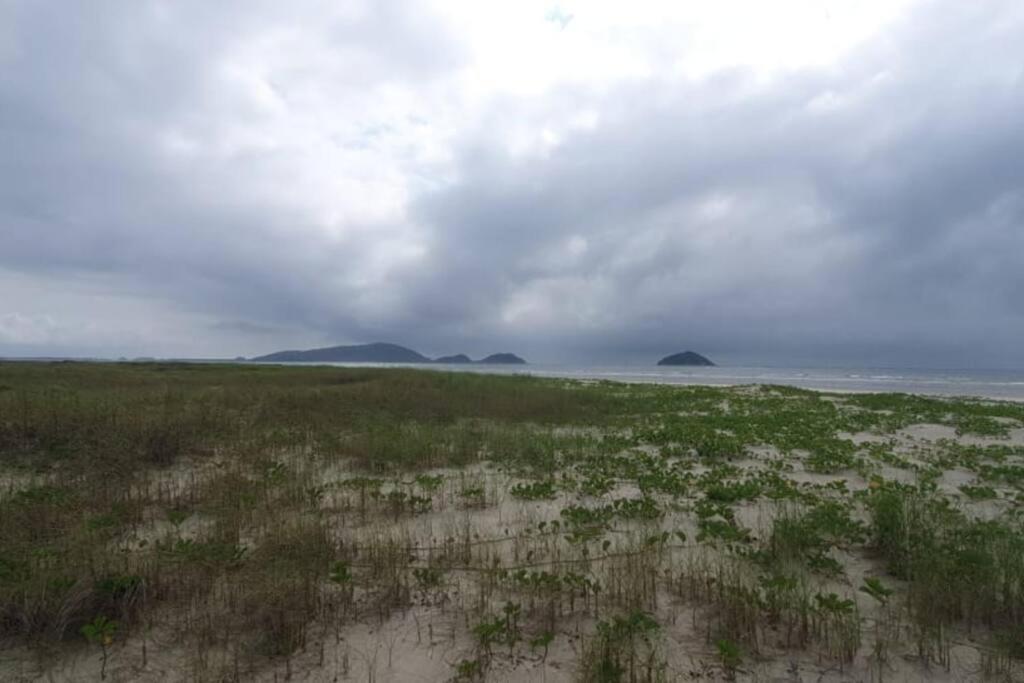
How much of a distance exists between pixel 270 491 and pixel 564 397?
1493 centimetres

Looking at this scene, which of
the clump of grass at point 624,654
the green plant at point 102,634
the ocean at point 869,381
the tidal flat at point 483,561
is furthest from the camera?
the ocean at point 869,381

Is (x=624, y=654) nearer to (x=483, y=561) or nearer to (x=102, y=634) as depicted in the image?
(x=483, y=561)

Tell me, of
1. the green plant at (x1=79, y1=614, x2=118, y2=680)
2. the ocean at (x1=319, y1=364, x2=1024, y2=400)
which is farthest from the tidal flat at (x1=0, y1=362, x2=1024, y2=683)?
the ocean at (x1=319, y1=364, x2=1024, y2=400)

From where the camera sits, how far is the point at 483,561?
16.3ft

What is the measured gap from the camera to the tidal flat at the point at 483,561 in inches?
135

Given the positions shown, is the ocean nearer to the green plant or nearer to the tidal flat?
the tidal flat

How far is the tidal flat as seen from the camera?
3.43 metres

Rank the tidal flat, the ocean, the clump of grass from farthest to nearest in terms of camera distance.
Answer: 1. the ocean
2. the tidal flat
3. the clump of grass

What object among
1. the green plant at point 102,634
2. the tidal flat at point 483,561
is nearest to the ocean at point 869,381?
the tidal flat at point 483,561

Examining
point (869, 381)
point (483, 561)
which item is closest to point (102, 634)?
point (483, 561)

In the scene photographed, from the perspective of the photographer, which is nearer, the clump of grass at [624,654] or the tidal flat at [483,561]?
the clump of grass at [624,654]

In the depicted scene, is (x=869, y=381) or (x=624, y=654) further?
(x=869, y=381)

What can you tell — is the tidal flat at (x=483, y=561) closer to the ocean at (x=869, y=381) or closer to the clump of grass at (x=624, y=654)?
the clump of grass at (x=624, y=654)

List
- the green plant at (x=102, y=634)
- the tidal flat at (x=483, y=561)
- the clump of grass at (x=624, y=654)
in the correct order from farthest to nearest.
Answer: the tidal flat at (x=483, y=561) → the green plant at (x=102, y=634) → the clump of grass at (x=624, y=654)
